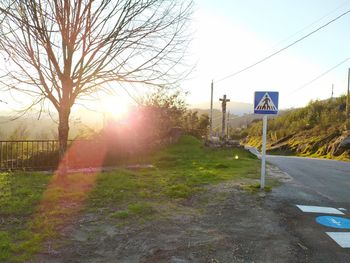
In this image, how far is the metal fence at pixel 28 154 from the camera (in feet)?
40.9

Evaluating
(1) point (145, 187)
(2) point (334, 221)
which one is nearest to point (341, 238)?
(2) point (334, 221)

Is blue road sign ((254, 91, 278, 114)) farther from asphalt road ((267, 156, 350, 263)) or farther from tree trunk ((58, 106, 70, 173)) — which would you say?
tree trunk ((58, 106, 70, 173))

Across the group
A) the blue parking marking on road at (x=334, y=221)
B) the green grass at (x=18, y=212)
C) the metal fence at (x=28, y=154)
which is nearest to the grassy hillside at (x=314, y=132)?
the metal fence at (x=28, y=154)

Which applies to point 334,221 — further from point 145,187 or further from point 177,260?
point 145,187

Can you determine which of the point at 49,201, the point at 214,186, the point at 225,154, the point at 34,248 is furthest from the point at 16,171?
the point at 225,154

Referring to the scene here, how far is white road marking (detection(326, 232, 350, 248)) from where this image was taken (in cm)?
529

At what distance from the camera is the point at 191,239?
17.5 ft

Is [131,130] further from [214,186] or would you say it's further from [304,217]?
[304,217]

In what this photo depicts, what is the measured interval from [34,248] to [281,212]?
427cm

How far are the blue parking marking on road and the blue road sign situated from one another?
9.25 feet

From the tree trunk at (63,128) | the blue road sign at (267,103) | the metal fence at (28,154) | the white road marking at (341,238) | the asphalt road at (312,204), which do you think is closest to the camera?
the asphalt road at (312,204)

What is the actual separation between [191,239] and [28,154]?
9589mm

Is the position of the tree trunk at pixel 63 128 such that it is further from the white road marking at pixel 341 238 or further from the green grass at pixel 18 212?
the white road marking at pixel 341 238

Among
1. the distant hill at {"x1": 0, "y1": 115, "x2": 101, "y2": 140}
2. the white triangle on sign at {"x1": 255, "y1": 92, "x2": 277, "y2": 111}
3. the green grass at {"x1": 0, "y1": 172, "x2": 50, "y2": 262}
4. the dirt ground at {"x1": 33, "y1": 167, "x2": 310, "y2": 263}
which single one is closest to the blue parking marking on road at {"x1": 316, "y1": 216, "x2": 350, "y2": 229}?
the dirt ground at {"x1": 33, "y1": 167, "x2": 310, "y2": 263}
